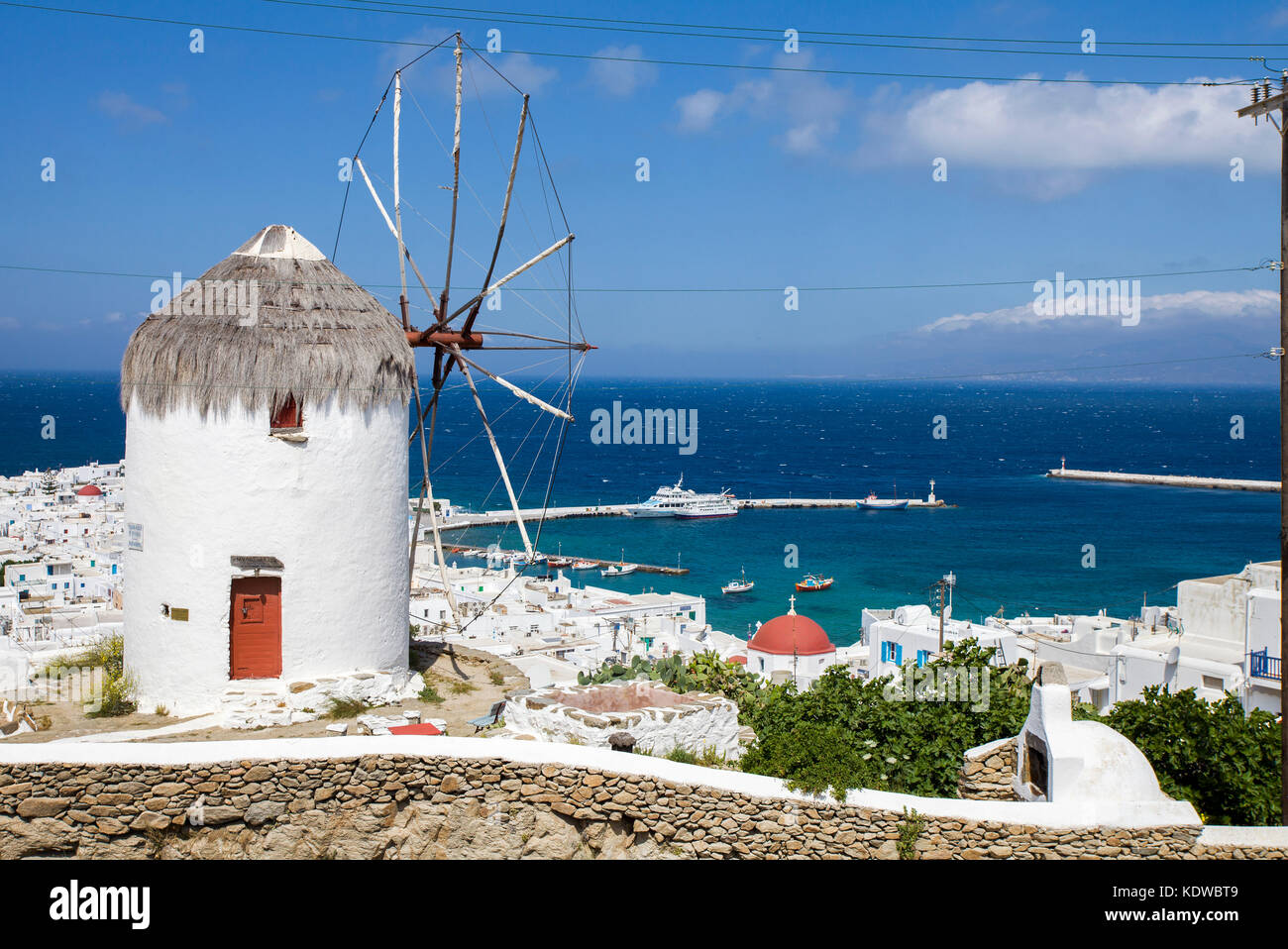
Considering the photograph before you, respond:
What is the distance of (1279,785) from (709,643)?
27.3 m

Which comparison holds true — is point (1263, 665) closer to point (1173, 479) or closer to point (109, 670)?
point (109, 670)

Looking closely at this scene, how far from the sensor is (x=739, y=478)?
13050 cm

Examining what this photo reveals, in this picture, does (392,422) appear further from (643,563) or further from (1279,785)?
(643,563)

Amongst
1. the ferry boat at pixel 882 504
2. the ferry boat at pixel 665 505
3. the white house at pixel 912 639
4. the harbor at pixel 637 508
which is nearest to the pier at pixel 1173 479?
the harbor at pixel 637 508

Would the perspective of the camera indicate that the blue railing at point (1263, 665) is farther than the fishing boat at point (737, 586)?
No

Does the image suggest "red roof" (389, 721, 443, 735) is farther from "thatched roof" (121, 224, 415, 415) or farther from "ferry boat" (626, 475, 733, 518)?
"ferry boat" (626, 475, 733, 518)

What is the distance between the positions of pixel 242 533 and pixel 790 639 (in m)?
17.3

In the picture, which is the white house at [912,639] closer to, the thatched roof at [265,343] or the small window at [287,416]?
the thatched roof at [265,343]

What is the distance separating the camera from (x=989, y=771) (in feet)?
35.7

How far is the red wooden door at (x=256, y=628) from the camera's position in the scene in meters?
12.9

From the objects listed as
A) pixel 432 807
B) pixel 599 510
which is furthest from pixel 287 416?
pixel 599 510

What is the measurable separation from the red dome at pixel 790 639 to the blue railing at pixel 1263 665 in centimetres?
967

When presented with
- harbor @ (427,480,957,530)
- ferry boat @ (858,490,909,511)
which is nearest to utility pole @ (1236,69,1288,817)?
harbor @ (427,480,957,530)
